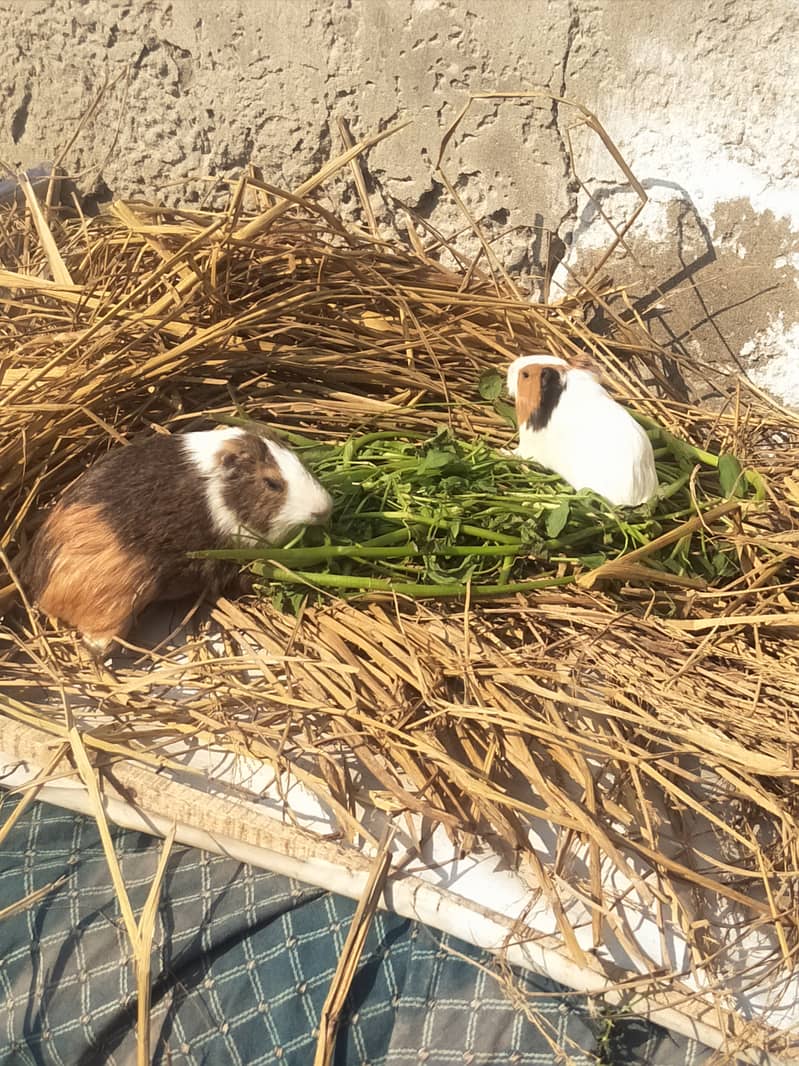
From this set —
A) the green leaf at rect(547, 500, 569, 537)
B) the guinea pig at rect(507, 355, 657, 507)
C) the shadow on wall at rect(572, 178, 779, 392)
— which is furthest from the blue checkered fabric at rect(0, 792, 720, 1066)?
the shadow on wall at rect(572, 178, 779, 392)

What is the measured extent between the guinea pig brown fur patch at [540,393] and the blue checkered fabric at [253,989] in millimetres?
1178

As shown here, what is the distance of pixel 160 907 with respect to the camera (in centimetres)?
140

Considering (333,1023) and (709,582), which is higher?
(709,582)

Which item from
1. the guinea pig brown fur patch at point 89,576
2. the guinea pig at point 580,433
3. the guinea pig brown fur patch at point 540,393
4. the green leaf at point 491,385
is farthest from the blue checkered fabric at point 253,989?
the green leaf at point 491,385

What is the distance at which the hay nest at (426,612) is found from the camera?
4.84ft

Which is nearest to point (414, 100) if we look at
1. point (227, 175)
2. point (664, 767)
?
point (227, 175)

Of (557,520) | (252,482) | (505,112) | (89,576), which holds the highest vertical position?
(505,112)

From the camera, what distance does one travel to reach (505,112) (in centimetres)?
222

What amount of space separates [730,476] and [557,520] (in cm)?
48

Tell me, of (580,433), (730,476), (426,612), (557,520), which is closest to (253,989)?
(426,612)

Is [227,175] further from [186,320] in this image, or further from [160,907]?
[160,907]

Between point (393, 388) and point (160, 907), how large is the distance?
4.86 ft

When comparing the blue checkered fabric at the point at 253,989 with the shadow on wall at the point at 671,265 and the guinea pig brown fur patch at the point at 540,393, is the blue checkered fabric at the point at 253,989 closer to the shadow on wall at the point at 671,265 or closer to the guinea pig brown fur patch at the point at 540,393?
the guinea pig brown fur patch at the point at 540,393

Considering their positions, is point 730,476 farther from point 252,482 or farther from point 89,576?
point 89,576
